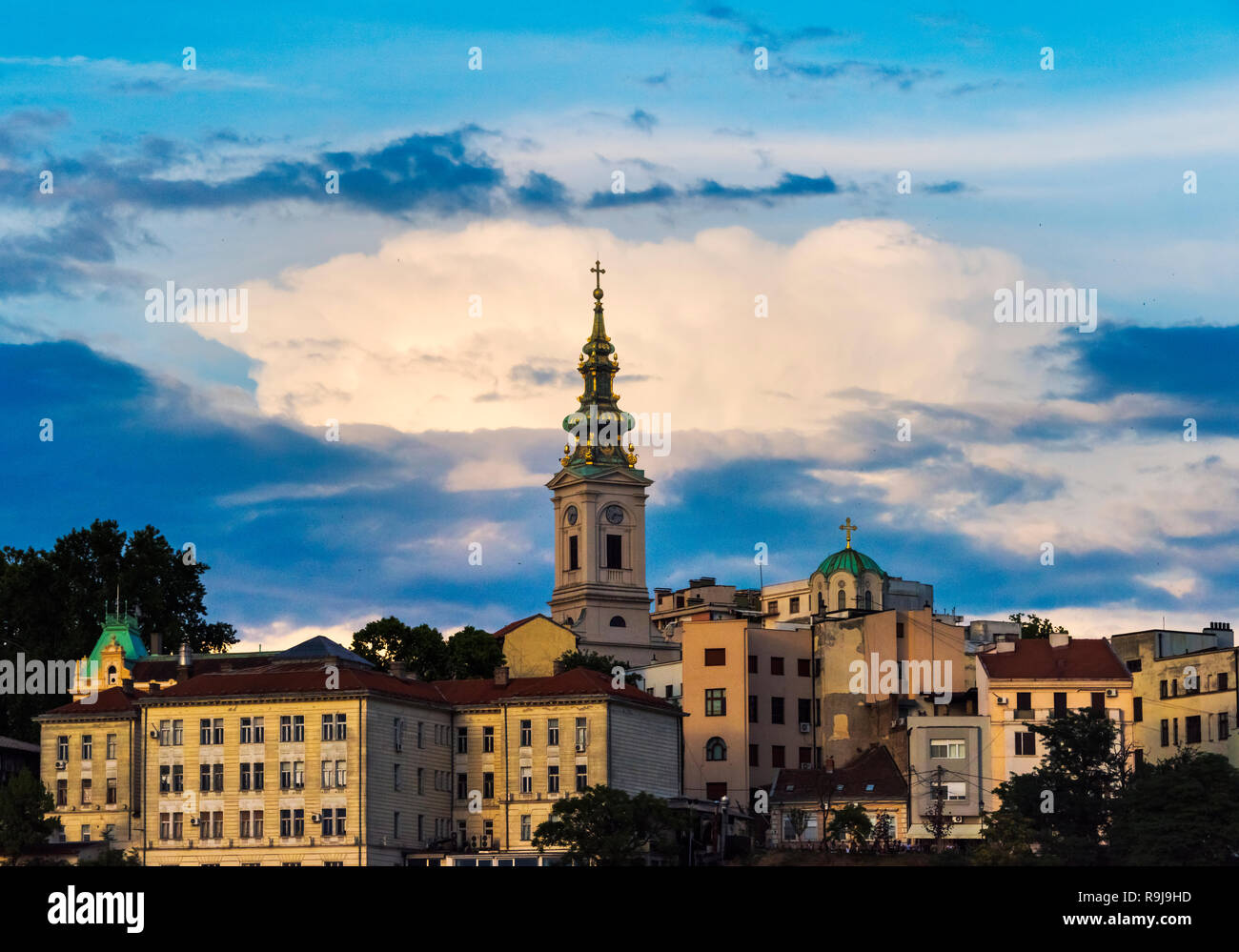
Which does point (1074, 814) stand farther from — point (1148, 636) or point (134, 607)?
point (134, 607)

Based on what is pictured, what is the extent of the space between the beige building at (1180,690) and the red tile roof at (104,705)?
58790mm

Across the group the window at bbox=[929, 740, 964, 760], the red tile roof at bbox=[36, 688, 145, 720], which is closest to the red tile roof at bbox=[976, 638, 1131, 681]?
the window at bbox=[929, 740, 964, 760]

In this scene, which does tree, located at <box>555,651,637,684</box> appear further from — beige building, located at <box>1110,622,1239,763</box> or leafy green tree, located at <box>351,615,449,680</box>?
beige building, located at <box>1110,622,1239,763</box>

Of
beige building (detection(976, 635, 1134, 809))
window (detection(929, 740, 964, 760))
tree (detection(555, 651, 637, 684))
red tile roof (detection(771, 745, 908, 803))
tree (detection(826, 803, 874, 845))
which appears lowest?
tree (detection(826, 803, 874, 845))

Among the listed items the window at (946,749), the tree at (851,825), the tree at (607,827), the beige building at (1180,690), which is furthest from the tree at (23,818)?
the beige building at (1180,690)

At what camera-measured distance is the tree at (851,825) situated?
141m

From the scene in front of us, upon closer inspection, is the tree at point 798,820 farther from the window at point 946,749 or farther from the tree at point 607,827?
the tree at point 607,827

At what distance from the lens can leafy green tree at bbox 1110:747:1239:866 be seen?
12750 cm

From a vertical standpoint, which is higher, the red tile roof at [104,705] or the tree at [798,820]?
the red tile roof at [104,705]

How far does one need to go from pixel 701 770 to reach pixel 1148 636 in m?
28.3

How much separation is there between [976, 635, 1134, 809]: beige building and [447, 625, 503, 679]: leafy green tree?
34587 mm
